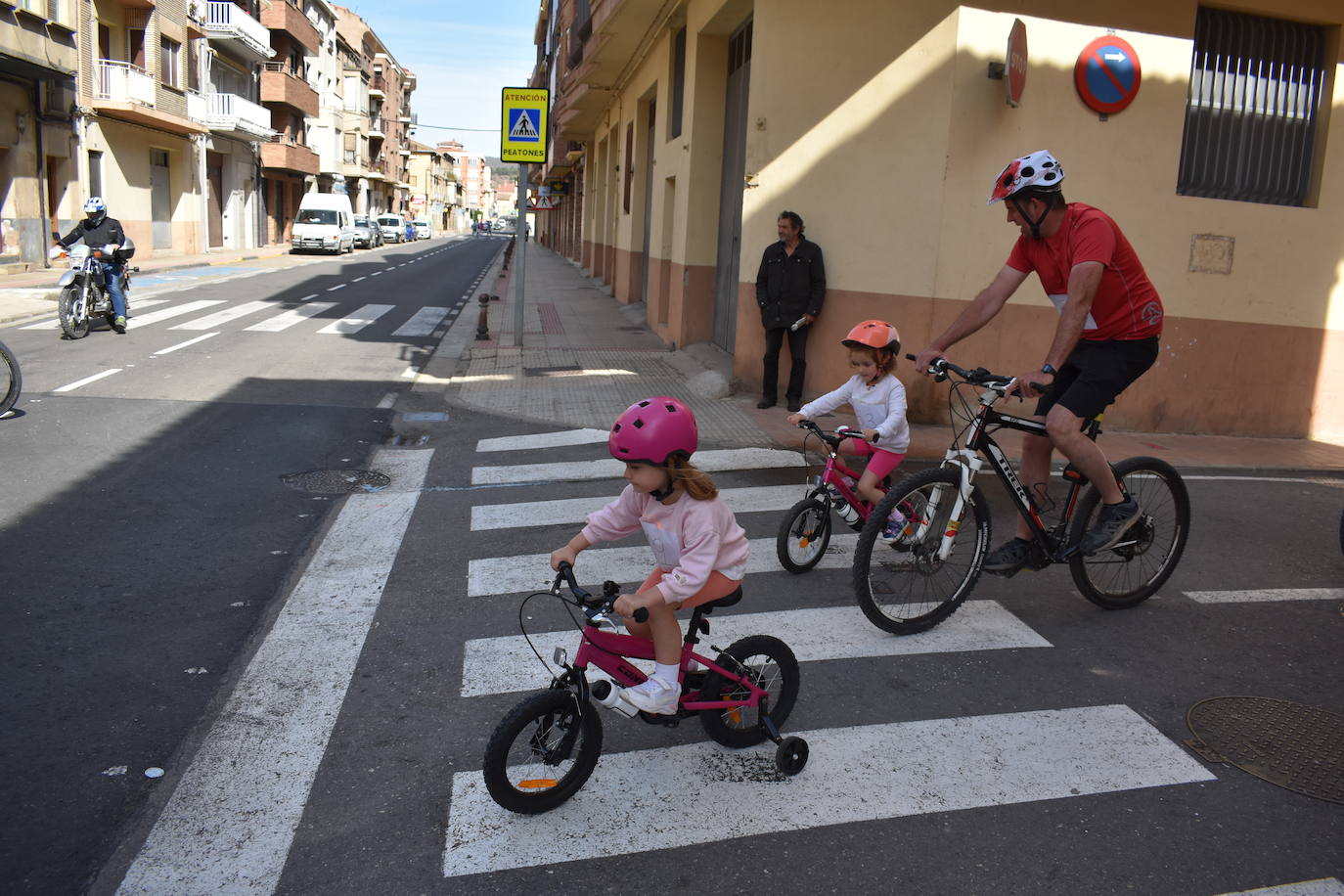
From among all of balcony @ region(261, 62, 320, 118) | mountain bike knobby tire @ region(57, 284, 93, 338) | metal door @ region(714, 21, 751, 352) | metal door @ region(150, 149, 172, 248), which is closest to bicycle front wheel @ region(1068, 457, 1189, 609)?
metal door @ region(714, 21, 751, 352)

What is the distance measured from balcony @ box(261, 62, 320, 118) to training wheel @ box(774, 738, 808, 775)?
51.9 meters

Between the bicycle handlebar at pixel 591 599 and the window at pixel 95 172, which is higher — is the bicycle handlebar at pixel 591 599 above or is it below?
below

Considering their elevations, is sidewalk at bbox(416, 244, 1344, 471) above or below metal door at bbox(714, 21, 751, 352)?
below

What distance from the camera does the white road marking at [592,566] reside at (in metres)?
5.50

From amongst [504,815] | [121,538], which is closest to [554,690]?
[504,815]

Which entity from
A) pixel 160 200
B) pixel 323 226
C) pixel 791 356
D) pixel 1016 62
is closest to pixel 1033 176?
pixel 1016 62

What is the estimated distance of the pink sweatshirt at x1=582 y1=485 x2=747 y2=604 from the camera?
10.8 feet

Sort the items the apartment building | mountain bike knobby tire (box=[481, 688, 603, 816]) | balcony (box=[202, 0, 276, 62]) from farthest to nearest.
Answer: balcony (box=[202, 0, 276, 62]) < the apartment building < mountain bike knobby tire (box=[481, 688, 603, 816])

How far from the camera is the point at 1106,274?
478cm

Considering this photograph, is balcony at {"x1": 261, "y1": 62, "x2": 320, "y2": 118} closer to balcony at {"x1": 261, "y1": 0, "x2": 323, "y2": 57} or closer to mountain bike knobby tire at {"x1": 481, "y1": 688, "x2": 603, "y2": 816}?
balcony at {"x1": 261, "y1": 0, "x2": 323, "y2": 57}

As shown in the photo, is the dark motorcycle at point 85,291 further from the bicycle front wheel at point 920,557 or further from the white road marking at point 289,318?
the bicycle front wheel at point 920,557

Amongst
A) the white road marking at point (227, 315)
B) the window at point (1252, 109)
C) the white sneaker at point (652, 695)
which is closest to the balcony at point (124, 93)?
the white road marking at point (227, 315)

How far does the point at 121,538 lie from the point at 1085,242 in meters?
5.44

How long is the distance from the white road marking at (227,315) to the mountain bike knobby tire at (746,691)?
45.7 ft
